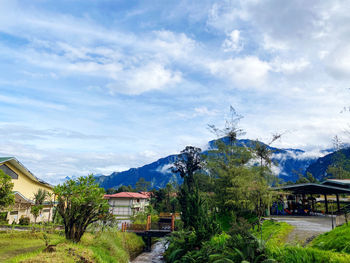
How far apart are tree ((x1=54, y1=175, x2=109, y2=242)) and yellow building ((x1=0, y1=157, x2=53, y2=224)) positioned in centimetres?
1719

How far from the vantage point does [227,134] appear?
32.4 m

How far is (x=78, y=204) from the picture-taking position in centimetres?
1374

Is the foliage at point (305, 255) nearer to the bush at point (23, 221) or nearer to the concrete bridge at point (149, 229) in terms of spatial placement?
the concrete bridge at point (149, 229)

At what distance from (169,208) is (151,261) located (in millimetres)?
32733

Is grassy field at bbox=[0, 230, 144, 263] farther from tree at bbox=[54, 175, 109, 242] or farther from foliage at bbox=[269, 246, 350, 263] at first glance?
foliage at bbox=[269, 246, 350, 263]

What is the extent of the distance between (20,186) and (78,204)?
25.7 metres

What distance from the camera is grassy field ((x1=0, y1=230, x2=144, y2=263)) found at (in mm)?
9796

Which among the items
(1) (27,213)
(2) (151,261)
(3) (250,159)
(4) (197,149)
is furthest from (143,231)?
(4) (197,149)

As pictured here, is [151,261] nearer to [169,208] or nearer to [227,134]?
[227,134]

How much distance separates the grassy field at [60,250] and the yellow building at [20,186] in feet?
45.2

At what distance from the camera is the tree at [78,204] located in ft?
44.4

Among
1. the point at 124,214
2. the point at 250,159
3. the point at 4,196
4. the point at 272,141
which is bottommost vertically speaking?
the point at 124,214

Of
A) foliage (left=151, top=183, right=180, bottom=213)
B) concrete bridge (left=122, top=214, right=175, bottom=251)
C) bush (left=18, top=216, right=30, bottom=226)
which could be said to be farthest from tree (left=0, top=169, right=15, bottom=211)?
foliage (left=151, top=183, right=180, bottom=213)

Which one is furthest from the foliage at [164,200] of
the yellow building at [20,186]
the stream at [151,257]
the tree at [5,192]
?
the tree at [5,192]
